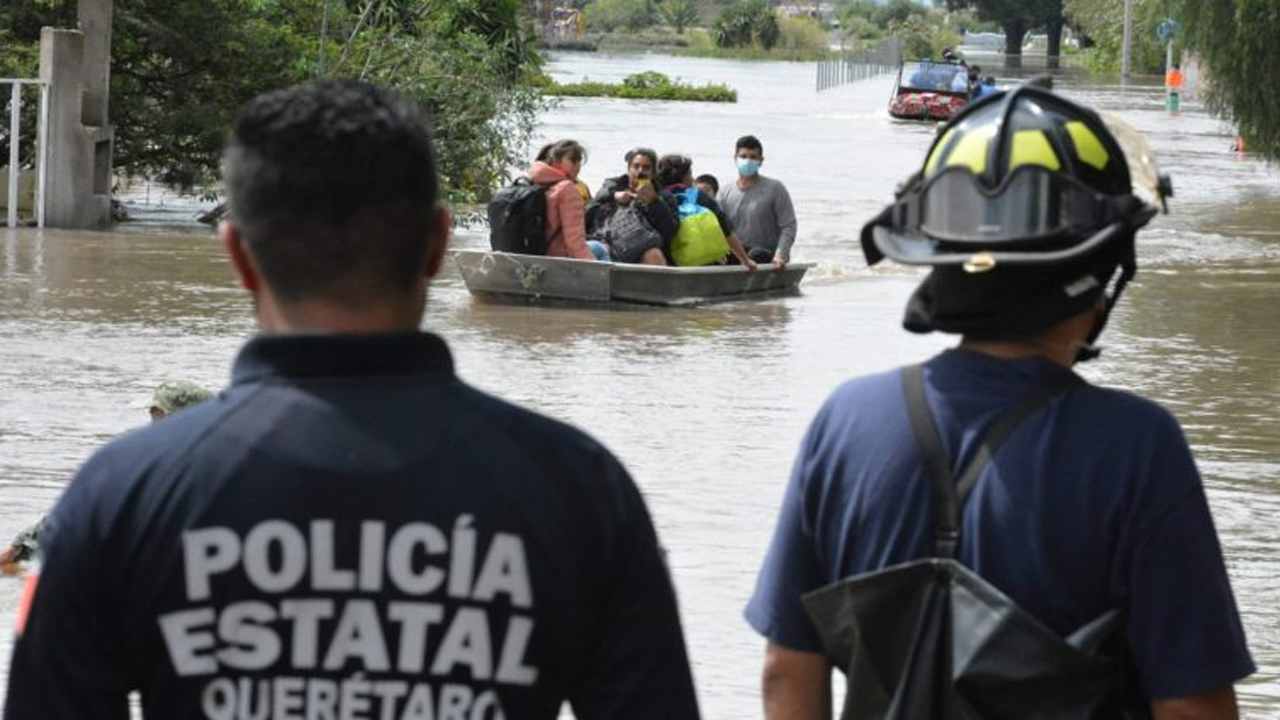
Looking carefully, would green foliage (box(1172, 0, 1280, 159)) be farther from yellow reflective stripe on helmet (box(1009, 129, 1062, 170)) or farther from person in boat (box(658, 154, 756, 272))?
yellow reflective stripe on helmet (box(1009, 129, 1062, 170))

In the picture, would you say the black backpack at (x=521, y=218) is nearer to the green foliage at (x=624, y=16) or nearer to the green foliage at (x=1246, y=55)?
the green foliage at (x=1246, y=55)

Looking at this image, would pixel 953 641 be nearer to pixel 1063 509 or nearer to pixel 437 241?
pixel 1063 509

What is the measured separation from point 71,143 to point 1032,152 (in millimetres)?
20450

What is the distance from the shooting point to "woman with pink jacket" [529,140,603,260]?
57.5 ft

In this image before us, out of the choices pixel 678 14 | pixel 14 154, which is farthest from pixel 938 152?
pixel 678 14

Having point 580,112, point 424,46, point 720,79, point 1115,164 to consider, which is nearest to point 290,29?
point 424,46

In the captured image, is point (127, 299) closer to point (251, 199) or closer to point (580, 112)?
point (251, 199)

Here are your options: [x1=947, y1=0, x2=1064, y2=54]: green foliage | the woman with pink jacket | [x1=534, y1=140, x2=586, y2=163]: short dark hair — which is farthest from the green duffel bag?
[x1=947, y1=0, x2=1064, y2=54]: green foliage

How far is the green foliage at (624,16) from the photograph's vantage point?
632ft

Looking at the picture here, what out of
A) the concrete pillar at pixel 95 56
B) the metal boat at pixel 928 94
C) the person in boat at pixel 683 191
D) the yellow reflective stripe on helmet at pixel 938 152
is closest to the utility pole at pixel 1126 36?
the metal boat at pixel 928 94

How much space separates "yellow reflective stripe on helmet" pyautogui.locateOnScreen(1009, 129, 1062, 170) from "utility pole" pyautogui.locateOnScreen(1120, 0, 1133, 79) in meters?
76.4

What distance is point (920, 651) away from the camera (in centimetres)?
310

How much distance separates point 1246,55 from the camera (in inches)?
1001

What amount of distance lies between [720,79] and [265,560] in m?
90.8
